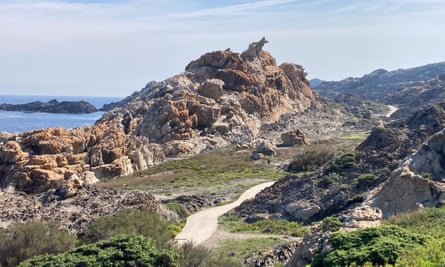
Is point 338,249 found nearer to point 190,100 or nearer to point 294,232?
point 294,232

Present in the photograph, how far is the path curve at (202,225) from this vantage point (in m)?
33.9

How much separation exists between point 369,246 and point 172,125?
2854 inches

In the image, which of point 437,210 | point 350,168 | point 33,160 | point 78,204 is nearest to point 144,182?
point 33,160

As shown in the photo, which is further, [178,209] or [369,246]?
[178,209]

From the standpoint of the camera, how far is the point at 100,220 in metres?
29.5

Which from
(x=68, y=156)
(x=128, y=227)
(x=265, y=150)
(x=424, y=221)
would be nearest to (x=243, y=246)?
(x=128, y=227)

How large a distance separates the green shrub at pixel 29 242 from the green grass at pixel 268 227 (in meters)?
12.7

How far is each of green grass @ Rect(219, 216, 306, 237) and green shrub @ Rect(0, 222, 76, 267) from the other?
A: 41.6 feet

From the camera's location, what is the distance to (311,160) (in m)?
58.6

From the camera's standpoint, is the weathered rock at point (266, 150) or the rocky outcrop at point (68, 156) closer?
the rocky outcrop at point (68, 156)

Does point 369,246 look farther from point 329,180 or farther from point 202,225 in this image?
point 202,225

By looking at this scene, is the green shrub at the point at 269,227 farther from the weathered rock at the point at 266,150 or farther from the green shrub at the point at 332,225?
the weathered rock at the point at 266,150

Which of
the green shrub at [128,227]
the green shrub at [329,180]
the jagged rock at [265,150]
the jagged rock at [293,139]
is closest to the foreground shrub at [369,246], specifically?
the green shrub at [128,227]

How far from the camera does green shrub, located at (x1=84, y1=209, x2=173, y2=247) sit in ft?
90.3
